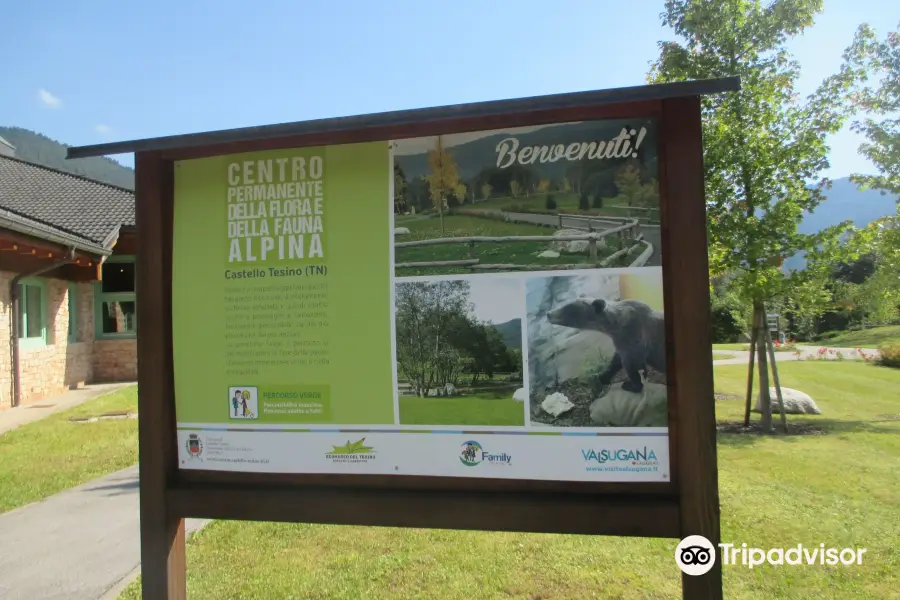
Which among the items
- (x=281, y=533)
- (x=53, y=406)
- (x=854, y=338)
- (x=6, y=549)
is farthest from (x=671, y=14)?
(x=854, y=338)

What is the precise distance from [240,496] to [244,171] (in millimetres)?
1563

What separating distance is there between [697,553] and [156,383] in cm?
257

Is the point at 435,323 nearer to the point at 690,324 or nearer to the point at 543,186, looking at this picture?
the point at 543,186

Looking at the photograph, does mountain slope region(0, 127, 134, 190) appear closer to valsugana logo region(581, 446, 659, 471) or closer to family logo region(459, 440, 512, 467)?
family logo region(459, 440, 512, 467)

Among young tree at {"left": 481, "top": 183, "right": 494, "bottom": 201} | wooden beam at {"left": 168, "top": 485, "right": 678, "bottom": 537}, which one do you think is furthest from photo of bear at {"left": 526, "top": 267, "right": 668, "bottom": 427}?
young tree at {"left": 481, "top": 183, "right": 494, "bottom": 201}

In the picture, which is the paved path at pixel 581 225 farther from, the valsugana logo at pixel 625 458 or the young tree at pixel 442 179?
the valsugana logo at pixel 625 458

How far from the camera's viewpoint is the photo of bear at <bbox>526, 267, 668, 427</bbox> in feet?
8.00

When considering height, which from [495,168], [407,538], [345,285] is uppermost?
[495,168]

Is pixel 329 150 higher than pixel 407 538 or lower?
higher

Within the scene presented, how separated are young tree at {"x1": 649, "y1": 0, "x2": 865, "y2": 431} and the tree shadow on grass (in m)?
0.39

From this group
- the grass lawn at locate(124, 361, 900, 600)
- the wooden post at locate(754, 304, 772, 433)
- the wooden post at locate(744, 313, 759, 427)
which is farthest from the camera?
the wooden post at locate(744, 313, 759, 427)

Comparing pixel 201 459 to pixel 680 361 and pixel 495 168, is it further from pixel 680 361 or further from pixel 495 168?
pixel 680 361

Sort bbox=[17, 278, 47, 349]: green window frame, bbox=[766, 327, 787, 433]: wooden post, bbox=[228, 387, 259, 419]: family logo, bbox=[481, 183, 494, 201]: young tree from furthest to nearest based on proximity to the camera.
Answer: bbox=[17, 278, 47, 349]: green window frame
bbox=[766, 327, 787, 433]: wooden post
bbox=[228, 387, 259, 419]: family logo
bbox=[481, 183, 494, 201]: young tree

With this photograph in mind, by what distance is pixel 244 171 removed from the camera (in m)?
2.87
